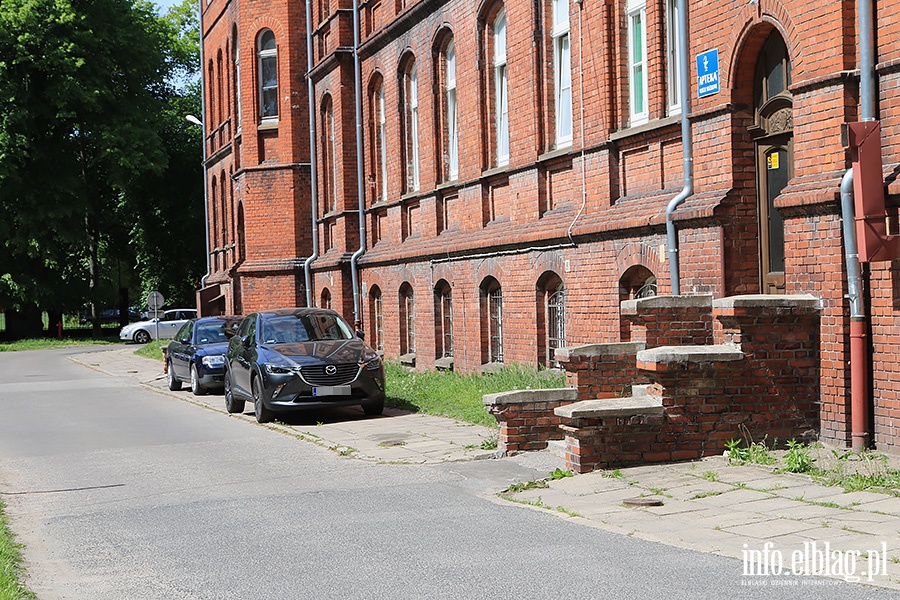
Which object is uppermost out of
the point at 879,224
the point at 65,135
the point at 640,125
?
the point at 65,135

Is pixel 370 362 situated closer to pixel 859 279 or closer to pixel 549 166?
pixel 549 166

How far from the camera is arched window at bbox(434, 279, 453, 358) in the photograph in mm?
21828

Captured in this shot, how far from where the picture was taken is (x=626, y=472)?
33.1 feet

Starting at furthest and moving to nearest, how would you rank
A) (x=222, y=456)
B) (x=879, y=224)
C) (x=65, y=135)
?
(x=65, y=135), (x=222, y=456), (x=879, y=224)

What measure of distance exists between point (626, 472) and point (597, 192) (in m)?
6.01

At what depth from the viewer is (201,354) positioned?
75.4 ft

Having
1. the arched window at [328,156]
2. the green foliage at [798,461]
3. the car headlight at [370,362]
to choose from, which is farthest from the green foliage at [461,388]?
the arched window at [328,156]

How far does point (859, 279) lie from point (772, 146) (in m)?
2.51

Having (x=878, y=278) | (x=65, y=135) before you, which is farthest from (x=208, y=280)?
(x=878, y=278)

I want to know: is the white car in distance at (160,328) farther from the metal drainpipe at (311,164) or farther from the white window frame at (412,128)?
the white window frame at (412,128)

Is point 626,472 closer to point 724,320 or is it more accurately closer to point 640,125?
point 724,320

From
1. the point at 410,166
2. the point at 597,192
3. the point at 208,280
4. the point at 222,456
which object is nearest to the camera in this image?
the point at 222,456

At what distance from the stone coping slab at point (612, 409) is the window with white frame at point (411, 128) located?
44.2 ft

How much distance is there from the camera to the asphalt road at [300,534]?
656 cm
